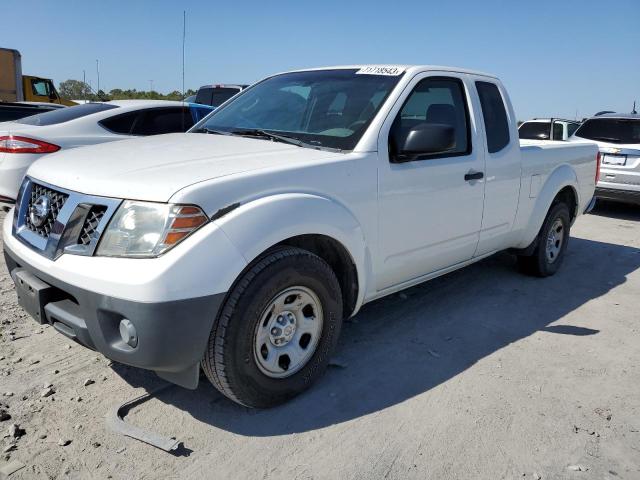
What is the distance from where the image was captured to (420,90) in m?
3.73

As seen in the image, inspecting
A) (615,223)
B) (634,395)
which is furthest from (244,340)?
(615,223)

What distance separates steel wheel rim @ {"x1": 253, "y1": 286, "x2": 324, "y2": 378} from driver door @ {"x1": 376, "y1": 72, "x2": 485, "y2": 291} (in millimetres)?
607

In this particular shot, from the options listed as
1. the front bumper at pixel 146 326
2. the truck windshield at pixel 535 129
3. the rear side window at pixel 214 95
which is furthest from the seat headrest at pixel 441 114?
the truck windshield at pixel 535 129

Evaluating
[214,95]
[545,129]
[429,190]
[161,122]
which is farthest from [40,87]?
[429,190]

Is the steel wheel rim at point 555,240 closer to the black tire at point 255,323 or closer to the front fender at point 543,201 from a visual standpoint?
the front fender at point 543,201

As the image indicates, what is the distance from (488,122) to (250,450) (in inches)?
120

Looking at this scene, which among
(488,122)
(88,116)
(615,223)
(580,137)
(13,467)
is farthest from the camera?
(580,137)

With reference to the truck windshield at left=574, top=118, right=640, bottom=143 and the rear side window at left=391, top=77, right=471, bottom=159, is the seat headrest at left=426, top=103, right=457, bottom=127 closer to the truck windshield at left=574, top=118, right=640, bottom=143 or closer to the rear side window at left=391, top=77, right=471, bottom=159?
the rear side window at left=391, top=77, right=471, bottom=159

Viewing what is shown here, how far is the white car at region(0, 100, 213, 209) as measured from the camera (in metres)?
5.83

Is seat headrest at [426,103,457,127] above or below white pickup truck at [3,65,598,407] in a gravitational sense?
above

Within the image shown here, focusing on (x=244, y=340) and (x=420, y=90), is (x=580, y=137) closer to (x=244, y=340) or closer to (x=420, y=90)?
(x=420, y=90)

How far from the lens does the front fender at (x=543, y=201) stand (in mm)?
4996

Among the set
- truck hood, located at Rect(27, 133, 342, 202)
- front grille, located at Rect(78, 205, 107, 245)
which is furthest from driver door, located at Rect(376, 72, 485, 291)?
front grille, located at Rect(78, 205, 107, 245)

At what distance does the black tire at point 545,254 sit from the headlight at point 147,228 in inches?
152
